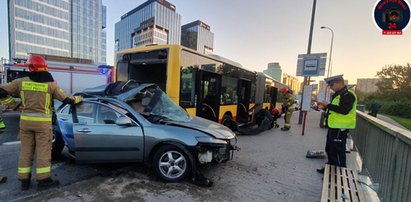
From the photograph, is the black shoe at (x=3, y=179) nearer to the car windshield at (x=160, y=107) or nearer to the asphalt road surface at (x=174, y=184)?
the asphalt road surface at (x=174, y=184)

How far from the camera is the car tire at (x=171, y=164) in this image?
3.59m

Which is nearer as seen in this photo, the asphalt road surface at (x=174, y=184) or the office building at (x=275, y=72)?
the asphalt road surface at (x=174, y=184)

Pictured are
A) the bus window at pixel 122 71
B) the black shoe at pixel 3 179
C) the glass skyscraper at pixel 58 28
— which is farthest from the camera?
the glass skyscraper at pixel 58 28

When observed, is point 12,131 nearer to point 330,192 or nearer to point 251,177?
point 251,177

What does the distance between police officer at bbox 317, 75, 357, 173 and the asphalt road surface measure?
1.97 ft

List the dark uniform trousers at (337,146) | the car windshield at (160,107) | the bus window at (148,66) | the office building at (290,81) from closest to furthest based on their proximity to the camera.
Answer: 1. the dark uniform trousers at (337,146)
2. the car windshield at (160,107)
3. the bus window at (148,66)
4. the office building at (290,81)

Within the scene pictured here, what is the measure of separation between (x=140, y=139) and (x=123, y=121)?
0.43 m

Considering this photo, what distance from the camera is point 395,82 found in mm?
40000

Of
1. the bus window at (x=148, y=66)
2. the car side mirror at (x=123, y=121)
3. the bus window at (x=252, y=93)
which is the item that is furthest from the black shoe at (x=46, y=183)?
the bus window at (x=252, y=93)

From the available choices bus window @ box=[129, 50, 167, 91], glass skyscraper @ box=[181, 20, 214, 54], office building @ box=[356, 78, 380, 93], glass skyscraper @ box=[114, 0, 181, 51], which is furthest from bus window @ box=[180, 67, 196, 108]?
office building @ box=[356, 78, 380, 93]

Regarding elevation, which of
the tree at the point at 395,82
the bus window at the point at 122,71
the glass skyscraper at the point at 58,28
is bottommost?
the bus window at the point at 122,71

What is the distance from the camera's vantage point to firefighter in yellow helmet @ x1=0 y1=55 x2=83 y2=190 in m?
3.18

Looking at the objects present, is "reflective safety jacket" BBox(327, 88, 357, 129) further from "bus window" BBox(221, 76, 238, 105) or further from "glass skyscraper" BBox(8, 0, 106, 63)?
"glass skyscraper" BBox(8, 0, 106, 63)

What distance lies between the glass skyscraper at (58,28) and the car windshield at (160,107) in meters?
71.7
